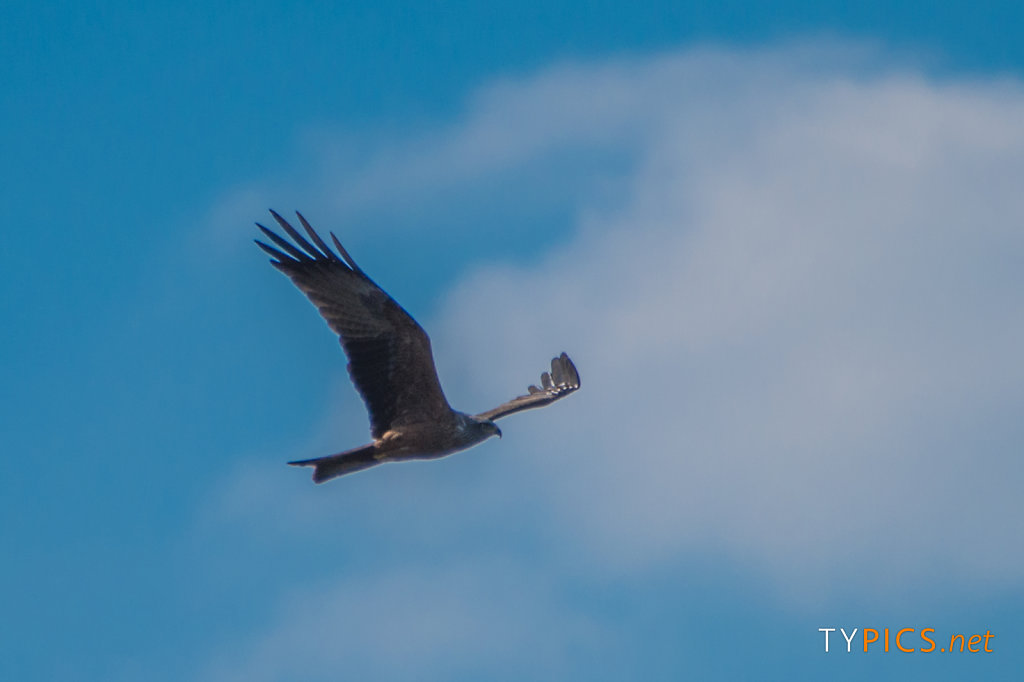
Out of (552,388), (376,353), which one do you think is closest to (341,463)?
(376,353)

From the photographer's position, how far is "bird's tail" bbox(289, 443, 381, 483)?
492 inches

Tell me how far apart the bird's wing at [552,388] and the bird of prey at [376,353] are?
1726 mm

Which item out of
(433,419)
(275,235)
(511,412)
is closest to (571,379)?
(511,412)

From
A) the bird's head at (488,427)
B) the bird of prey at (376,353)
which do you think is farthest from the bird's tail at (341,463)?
the bird's head at (488,427)

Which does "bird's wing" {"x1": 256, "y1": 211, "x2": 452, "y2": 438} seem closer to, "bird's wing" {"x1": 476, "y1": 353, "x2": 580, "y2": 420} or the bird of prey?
the bird of prey

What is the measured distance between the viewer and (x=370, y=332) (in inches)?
506

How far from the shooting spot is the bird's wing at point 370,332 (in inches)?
505

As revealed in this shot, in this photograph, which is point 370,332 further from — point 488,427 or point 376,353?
point 488,427

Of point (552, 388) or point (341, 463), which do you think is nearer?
point (341, 463)

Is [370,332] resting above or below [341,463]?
above

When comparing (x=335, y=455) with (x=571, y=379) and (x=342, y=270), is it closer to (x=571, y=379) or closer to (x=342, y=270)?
(x=342, y=270)

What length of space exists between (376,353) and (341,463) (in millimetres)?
1111

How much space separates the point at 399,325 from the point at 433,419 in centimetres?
101

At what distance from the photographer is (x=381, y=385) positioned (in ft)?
42.5
